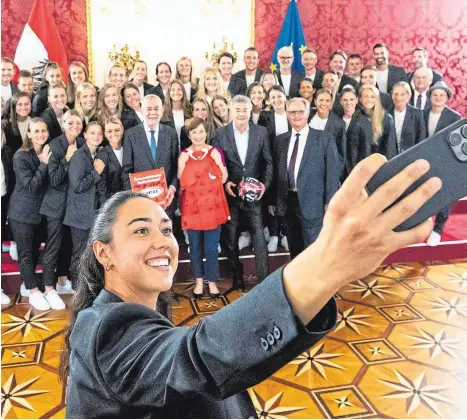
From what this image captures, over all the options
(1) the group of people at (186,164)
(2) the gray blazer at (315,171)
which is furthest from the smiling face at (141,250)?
(2) the gray blazer at (315,171)

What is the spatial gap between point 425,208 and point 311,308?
0.65 ft

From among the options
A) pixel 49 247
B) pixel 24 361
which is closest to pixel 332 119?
pixel 49 247

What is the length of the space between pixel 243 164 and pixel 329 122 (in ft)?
3.03

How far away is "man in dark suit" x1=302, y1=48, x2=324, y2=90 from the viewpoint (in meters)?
6.54

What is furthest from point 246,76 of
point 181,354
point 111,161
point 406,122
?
point 181,354

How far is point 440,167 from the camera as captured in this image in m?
0.70

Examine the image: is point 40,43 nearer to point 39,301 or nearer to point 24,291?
point 24,291

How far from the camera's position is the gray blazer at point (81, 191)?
4.24 meters

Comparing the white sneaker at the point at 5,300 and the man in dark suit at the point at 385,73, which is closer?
the white sneaker at the point at 5,300

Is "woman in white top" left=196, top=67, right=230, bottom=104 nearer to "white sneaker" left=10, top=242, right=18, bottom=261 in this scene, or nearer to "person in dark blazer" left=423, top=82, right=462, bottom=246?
"person in dark blazer" left=423, top=82, right=462, bottom=246

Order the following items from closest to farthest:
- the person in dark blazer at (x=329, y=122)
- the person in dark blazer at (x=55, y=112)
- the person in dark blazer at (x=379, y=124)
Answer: the person in dark blazer at (x=55, y=112) < the person in dark blazer at (x=329, y=122) < the person in dark blazer at (x=379, y=124)

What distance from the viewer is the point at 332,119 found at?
5055 millimetres

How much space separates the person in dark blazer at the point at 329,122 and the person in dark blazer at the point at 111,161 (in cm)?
163

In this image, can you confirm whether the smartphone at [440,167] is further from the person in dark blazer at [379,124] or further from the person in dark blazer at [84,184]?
the person in dark blazer at [379,124]
